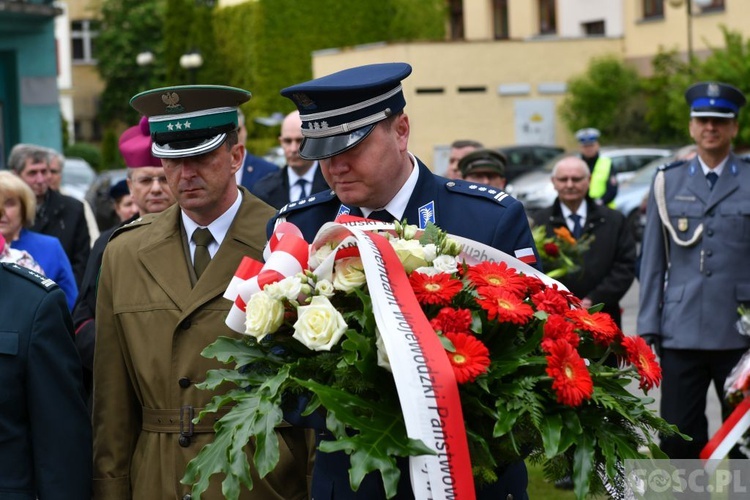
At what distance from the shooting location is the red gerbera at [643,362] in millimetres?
3324

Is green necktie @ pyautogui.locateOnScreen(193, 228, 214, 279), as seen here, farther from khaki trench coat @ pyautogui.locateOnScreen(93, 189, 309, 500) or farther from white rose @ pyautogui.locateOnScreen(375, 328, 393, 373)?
white rose @ pyautogui.locateOnScreen(375, 328, 393, 373)

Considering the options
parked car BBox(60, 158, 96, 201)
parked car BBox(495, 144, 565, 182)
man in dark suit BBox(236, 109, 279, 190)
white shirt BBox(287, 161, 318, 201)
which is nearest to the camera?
white shirt BBox(287, 161, 318, 201)

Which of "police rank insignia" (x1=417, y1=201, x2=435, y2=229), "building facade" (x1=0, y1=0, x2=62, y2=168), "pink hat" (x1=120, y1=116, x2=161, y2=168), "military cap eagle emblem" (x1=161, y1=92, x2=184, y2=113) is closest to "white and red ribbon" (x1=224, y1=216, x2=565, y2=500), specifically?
"police rank insignia" (x1=417, y1=201, x2=435, y2=229)

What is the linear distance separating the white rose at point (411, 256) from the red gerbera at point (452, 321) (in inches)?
7.4

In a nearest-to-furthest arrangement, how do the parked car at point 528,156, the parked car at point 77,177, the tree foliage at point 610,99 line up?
the parked car at point 77,177
the parked car at point 528,156
the tree foliage at point 610,99

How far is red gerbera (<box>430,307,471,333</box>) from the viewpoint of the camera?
10.3 feet

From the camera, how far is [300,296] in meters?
3.31

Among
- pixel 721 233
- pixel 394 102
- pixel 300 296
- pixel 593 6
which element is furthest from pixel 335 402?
pixel 593 6

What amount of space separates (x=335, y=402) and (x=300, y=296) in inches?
14.2

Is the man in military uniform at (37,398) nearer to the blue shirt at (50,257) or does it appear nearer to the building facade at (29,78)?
the blue shirt at (50,257)

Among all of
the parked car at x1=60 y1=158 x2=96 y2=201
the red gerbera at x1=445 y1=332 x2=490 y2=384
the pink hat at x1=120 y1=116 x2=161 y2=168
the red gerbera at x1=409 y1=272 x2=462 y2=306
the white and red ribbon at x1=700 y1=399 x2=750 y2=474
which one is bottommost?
the white and red ribbon at x1=700 y1=399 x2=750 y2=474

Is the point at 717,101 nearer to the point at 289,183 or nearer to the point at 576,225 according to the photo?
the point at 576,225

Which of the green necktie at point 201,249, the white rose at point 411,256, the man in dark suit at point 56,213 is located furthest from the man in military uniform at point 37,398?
the man in dark suit at point 56,213

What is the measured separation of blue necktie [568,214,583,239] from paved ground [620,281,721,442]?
1.21m
